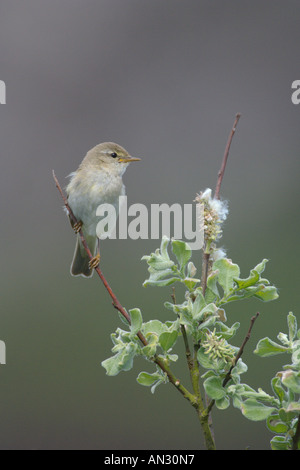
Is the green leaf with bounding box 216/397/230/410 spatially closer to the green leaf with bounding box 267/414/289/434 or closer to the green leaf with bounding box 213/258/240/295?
the green leaf with bounding box 267/414/289/434

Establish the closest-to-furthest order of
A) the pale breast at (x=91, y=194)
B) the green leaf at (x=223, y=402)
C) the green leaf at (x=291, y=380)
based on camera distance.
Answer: the green leaf at (x=291, y=380)
the green leaf at (x=223, y=402)
the pale breast at (x=91, y=194)

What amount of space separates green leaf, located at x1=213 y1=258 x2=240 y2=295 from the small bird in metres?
1.92

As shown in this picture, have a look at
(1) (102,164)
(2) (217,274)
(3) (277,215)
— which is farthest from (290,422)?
(3) (277,215)

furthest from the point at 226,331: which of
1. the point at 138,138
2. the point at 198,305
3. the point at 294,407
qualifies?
the point at 138,138

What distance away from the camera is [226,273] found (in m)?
0.98

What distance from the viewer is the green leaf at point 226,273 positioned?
975 mm

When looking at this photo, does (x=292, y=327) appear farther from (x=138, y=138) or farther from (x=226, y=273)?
(x=138, y=138)

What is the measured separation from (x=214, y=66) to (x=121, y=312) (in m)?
5.46

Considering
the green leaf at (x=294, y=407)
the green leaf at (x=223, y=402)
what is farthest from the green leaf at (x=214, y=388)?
the green leaf at (x=294, y=407)

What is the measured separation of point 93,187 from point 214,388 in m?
2.13

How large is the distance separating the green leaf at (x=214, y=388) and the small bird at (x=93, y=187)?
6.42ft

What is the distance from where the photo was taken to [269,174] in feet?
16.6

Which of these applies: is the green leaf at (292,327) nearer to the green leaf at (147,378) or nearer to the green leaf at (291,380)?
the green leaf at (291,380)

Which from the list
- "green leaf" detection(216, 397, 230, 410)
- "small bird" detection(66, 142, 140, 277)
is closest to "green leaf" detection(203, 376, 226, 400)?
"green leaf" detection(216, 397, 230, 410)
